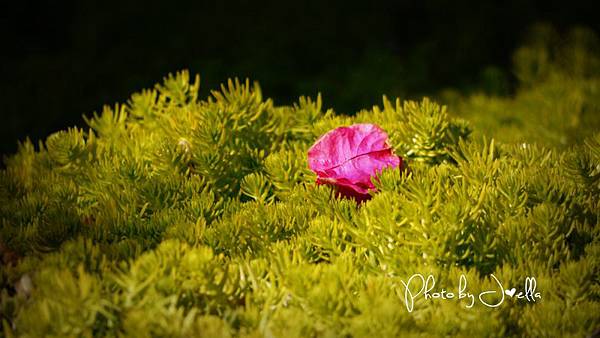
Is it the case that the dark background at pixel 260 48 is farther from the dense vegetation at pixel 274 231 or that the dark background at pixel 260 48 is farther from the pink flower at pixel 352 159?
the pink flower at pixel 352 159

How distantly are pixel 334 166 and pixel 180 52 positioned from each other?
3.50 metres

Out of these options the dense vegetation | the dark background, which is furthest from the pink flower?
the dark background

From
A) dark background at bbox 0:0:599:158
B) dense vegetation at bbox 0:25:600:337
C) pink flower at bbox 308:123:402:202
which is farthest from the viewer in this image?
dark background at bbox 0:0:599:158

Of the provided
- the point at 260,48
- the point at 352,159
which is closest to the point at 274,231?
the point at 352,159

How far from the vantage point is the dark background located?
4301mm

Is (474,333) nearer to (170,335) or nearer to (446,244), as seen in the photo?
(446,244)

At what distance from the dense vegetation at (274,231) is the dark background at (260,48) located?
2281 millimetres

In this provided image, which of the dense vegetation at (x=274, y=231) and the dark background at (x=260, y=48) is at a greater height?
the dark background at (x=260, y=48)

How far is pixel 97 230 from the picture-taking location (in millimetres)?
1342

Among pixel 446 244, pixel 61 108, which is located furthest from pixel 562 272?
pixel 61 108

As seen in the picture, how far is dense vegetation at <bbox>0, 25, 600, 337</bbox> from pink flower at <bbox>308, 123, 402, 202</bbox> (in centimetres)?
5

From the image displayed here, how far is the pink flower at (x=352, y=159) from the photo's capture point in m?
1.52

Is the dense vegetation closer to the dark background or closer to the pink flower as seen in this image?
the pink flower

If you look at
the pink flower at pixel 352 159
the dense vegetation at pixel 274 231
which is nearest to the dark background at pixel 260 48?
the dense vegetation at pixel 274 231
